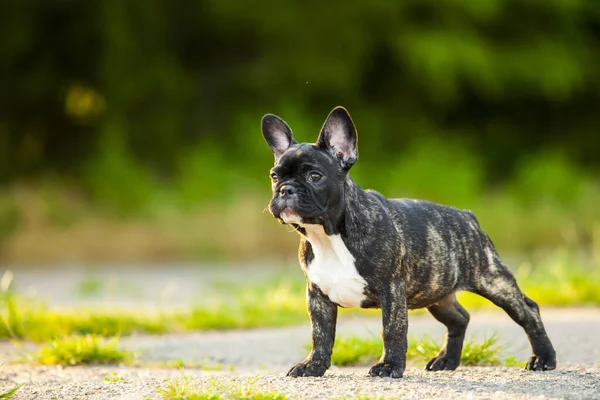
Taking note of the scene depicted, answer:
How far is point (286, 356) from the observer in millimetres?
7691

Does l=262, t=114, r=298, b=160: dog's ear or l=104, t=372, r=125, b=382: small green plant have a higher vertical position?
l=262, t=114, r=298, b=160: dog's ear

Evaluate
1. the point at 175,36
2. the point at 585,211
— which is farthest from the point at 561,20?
the point at 175,36

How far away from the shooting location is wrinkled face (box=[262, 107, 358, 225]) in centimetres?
529

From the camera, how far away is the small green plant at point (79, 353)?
7.20 metres

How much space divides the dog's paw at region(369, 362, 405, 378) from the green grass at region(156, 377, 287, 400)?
757 millimetres

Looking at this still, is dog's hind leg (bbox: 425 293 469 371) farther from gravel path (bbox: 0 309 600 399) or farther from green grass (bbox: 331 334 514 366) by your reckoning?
green grass (bbox: 331 334 514 366)

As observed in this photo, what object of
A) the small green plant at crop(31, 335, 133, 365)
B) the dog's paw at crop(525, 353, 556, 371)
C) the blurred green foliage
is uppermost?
the blurred green foliage

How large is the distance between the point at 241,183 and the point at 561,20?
9.77 metres

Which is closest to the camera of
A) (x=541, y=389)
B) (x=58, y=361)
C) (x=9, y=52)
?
(x=541, y=389)

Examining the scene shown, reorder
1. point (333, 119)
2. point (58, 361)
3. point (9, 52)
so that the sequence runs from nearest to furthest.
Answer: point (333, 119)
point (58, 361)
point (9, 52)

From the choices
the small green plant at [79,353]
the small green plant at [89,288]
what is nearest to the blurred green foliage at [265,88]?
the small green plant at [89,288]

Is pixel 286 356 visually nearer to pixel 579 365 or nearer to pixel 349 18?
pixel 579 365

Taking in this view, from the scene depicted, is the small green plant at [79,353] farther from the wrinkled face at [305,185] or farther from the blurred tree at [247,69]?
the blurred tree at [247,69]

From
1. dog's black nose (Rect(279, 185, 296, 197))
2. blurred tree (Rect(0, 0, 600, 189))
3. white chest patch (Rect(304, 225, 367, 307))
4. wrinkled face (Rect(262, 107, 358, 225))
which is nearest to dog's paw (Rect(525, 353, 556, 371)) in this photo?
white chest patch (Rect(304, 225, 367, 307))
